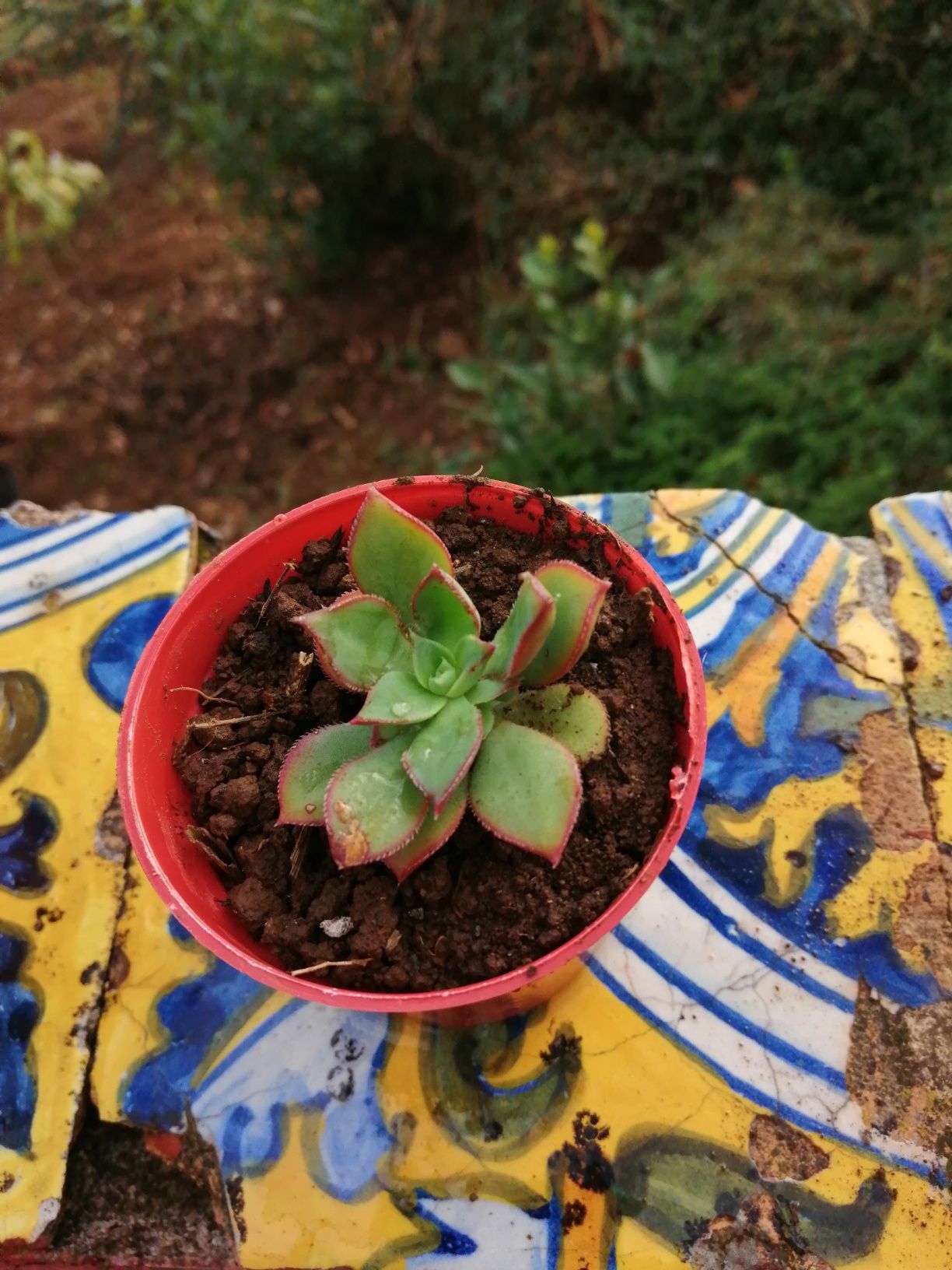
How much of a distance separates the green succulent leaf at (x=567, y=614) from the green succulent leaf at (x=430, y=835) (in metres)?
0.14

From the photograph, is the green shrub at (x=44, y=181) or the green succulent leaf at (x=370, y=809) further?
the green shrub at (x=44, y=181)

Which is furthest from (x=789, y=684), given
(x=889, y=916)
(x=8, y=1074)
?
(x=8, y=1074)

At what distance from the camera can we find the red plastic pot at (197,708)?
782mm

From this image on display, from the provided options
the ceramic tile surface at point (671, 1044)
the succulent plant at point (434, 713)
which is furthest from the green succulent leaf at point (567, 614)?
the ceramic tile surface at point (671, 1044)

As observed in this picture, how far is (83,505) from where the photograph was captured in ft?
7.89

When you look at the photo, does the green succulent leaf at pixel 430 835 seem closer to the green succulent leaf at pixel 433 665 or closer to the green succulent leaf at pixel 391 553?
the green succulent leaf at pixel 433 665

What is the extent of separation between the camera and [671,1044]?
1.02 metres

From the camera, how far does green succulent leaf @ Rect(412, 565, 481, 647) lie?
81cm

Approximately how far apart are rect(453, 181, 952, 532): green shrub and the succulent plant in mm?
1169

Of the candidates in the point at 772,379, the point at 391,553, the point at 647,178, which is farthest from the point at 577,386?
the point at 391,553

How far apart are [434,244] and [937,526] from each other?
1872mm

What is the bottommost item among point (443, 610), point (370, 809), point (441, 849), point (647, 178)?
point (441, 849)

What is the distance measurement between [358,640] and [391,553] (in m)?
0.09

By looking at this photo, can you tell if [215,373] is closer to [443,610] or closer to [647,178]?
[647,178]
